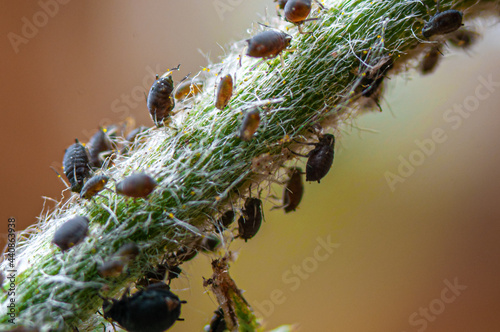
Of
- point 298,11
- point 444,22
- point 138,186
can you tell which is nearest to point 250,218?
point 138,186

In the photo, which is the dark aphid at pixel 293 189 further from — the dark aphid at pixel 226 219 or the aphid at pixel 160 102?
the aphid at pixel 160 102

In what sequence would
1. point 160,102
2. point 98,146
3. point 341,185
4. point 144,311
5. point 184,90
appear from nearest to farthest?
1. point 144,311
2. point 160,102
3. point 184,90
4. point 98,146
5. point 341,185

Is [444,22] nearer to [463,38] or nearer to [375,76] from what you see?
[375,76]

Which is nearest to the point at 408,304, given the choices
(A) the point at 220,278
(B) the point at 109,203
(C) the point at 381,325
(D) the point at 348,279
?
(C) the point at 381,325

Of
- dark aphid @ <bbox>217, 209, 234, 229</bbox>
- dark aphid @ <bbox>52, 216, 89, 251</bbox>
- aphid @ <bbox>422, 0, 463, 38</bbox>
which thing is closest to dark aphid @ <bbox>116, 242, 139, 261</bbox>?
dark aphid @ <bbox>52, 216, 89, 251</bbox>

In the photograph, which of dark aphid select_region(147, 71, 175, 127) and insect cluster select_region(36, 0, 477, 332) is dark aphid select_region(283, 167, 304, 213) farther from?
dark aphid select_region(147, 71, 175, 127)

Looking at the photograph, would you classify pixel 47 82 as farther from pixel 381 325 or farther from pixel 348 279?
pixel 381 325
